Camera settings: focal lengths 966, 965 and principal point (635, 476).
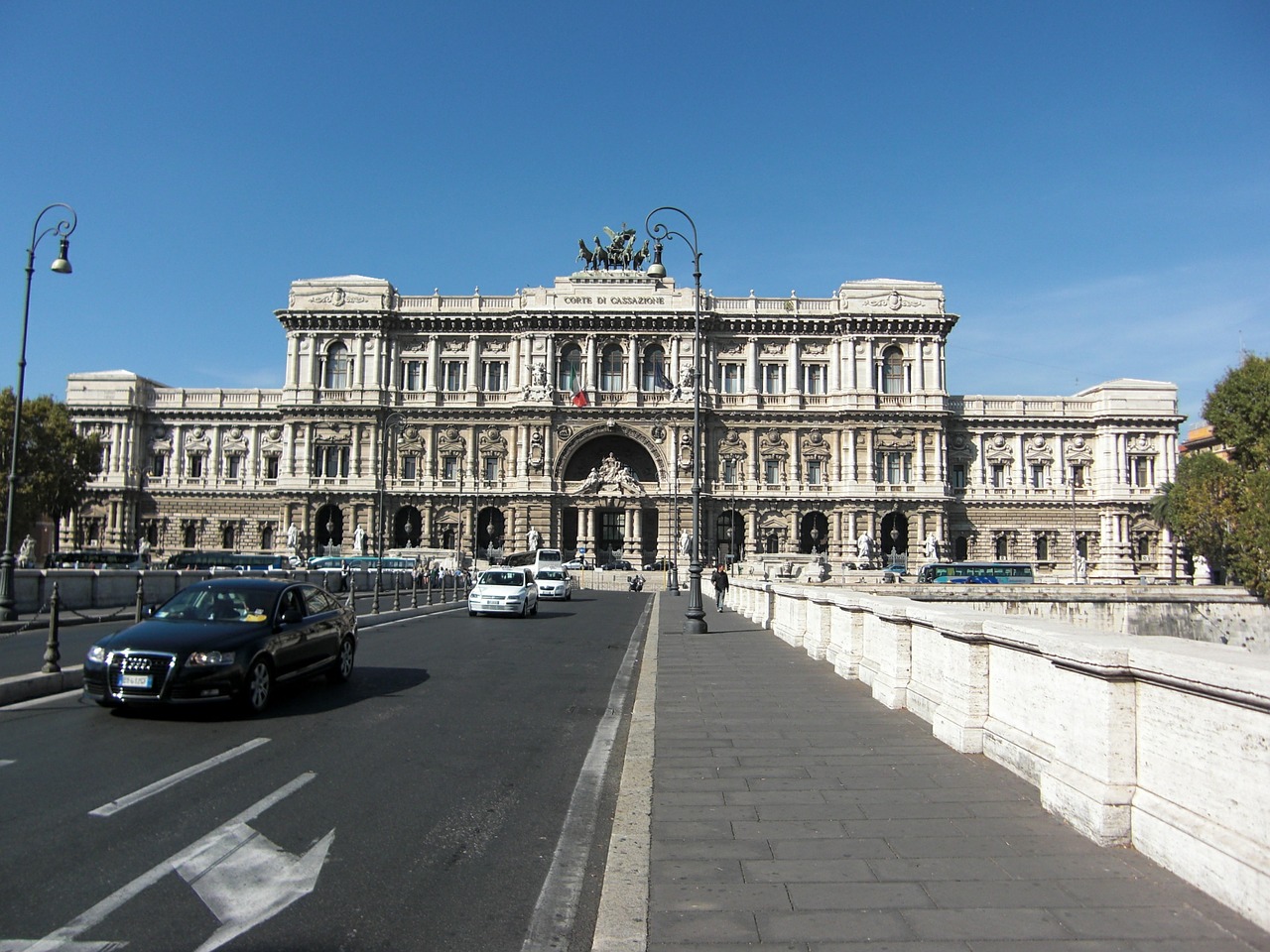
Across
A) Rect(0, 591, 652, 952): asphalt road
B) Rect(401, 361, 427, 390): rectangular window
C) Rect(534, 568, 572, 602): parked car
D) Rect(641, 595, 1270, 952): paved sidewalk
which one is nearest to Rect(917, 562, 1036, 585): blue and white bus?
Rect(534, 568, 572, 602): parked car

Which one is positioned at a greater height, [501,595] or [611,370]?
[611,370]

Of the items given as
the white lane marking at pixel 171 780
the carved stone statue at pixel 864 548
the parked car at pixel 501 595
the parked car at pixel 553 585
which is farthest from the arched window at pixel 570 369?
the white lane marking at pixel 171 780

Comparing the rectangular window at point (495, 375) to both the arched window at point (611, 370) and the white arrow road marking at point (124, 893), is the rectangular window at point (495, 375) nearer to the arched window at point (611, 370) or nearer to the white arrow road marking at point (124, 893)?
the arched window at point (611, 370)

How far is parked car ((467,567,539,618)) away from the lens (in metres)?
29.0

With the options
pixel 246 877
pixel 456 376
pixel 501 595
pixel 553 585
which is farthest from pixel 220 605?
pixel 456 376

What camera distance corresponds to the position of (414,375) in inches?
2699

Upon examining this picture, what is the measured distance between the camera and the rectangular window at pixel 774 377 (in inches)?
2682

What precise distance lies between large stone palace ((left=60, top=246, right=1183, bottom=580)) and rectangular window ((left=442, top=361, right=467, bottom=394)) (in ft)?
0.46

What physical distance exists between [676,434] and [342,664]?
53.4 meters

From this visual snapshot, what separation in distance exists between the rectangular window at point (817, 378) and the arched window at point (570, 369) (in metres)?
16.1

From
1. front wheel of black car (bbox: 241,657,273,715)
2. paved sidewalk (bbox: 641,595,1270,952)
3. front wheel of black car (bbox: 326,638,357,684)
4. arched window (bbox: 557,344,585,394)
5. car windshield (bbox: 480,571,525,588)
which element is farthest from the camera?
arched window (bbox: 557,344,585,394)

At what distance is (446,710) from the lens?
38.2 feet

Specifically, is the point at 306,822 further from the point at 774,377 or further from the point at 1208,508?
the point at 774,377

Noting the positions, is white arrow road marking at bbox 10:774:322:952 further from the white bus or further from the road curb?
the white bus
